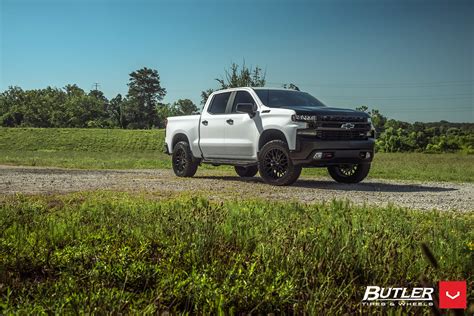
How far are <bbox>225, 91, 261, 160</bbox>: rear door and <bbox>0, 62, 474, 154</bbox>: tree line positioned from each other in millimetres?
31003

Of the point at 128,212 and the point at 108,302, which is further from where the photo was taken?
the point at 128,212

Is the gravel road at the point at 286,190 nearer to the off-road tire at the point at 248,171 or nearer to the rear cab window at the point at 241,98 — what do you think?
the rear cab window at the point at 241,98

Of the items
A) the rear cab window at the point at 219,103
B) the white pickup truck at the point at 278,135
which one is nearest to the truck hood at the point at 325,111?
the white pickup truck at the point at 278,135

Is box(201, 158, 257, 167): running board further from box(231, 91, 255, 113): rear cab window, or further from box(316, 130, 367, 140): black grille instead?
box(316, 130, 367, 140): black grille

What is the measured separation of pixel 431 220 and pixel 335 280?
328cm

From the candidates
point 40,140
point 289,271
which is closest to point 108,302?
Result: point 289,271

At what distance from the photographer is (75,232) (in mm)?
5680

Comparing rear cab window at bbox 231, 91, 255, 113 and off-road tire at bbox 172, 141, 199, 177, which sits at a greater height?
rear cab window at bbox 231, 91, 255, 113

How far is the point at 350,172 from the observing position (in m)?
13.9

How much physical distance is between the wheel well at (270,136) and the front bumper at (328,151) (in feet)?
1.76

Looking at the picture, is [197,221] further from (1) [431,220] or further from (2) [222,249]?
(1) [431,220]

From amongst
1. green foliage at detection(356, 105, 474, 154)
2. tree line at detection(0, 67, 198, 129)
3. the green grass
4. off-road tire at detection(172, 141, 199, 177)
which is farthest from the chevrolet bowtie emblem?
tree line at detection(0, 67, 198, 129)

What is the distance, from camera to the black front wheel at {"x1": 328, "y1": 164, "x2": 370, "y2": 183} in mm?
13422

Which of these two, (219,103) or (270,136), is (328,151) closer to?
(270,136)
